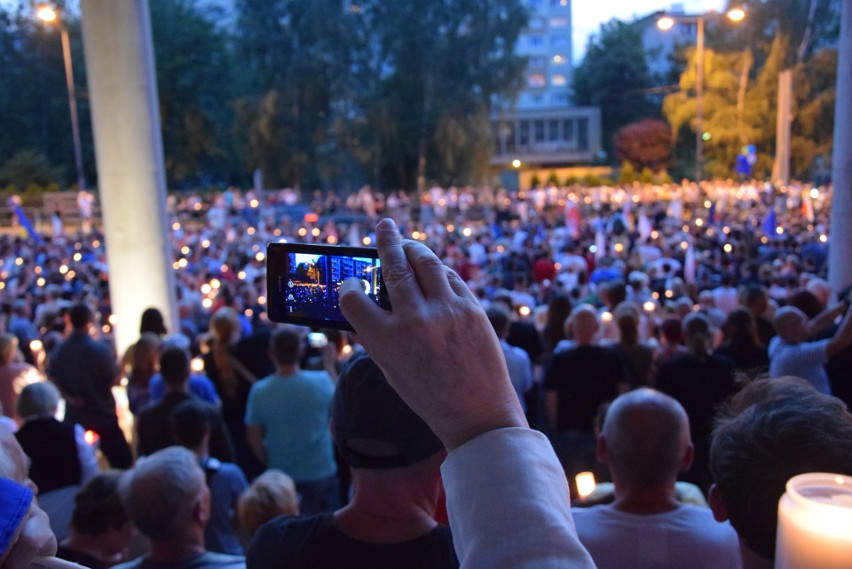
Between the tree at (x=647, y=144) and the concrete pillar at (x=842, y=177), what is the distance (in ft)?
132

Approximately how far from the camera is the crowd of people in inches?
39.9

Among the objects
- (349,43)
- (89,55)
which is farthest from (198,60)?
(89,55)

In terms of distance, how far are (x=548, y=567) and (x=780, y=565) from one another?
41cm

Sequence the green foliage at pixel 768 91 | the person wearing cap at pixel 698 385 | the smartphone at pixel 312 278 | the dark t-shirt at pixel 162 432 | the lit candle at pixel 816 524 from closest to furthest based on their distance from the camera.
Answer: the lit candle at pixel 816 524 → the smartphone at pixel 312 278 → the dark t-shirt at pixel 162 432 → the person wearing cap at pixel 698 385 → the green foliage at pixel 768 91

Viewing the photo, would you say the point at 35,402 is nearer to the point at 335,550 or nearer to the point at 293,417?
the point at 293,417

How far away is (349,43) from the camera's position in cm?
3616

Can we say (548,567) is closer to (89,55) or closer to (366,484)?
(366,484)

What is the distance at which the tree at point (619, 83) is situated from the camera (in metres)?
55.7

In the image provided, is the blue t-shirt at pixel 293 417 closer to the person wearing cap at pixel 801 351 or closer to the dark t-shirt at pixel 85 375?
the dark t-shirt at pixel 85 375

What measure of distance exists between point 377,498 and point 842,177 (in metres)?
8.42

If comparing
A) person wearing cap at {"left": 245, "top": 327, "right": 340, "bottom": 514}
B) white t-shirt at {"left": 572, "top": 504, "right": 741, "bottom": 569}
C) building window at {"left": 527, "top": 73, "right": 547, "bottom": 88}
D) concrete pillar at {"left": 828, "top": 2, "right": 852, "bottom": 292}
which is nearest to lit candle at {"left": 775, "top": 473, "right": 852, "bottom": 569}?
white t-shirt at {"left": 572, "top": 504, "right": 741, "bottom": 569}

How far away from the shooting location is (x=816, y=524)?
103 centimetres

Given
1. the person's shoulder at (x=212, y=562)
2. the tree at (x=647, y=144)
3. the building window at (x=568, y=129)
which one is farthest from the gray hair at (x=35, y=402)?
the building window at (x=568, y=129)

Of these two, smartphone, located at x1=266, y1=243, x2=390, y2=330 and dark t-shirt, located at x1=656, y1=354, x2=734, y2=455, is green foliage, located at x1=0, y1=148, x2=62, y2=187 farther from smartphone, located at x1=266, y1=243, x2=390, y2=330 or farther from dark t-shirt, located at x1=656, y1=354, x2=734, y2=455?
smartphone, located at x1=266, y1=243, x2=390, y2=330
